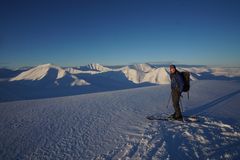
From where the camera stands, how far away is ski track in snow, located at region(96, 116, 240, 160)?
16.8 feet

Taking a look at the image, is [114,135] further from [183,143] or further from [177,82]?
[177,82]

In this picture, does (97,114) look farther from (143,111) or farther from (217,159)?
(217,159)

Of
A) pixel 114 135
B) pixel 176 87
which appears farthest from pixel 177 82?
pixel 114 135

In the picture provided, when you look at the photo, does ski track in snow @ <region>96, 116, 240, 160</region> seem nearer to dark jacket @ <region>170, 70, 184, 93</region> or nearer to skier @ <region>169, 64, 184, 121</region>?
skier @ <region>169, 64, 184, 121</region>

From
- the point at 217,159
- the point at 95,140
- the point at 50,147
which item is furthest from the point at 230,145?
the point at 50,147

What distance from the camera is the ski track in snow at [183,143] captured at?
513cm

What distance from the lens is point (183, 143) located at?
582cm

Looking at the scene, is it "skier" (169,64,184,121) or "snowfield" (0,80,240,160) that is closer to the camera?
"snowfield" (0,80,240,160)

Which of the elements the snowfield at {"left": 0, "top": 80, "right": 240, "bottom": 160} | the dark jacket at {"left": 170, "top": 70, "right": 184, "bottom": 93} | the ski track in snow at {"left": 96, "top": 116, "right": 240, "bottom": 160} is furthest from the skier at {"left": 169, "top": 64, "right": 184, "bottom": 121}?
the ski track in snow at {"left": 96, "top": 116, "right": 240, "bottom": 160}

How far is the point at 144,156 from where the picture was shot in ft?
16.8

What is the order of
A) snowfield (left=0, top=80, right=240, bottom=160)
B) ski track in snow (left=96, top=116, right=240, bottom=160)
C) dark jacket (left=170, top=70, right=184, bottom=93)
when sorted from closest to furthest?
ski track in snow (left=96, top=116, right=240, bottom=160) → snowfield (left=0, top=80, right=240, bottom=160) → dark jacket (left=170, top=70, right=184, bottom=93)

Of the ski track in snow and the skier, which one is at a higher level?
the skier

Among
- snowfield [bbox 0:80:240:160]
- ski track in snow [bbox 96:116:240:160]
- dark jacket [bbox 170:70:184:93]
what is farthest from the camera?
dark jacket [bbox 170:70:184:93]

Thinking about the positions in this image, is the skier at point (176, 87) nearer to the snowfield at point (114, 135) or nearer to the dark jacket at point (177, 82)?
the dark jacket at point (177, 82)
